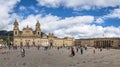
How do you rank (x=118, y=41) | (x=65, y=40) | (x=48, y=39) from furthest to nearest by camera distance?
(x=65, y=40)
(x=48, y=39)
(x=118, y=41)

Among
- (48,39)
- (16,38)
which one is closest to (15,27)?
(16,38)

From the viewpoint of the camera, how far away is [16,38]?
159 meters

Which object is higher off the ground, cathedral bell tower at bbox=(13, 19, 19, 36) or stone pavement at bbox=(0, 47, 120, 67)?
cathedral bell tower at bbox=(13, 19, 19, 36)

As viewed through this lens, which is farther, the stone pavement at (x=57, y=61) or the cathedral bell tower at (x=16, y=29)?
the cathedral bell tower at (x=16, y=29)

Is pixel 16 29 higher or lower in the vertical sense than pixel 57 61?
higher

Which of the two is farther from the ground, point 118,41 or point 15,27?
point 15,27

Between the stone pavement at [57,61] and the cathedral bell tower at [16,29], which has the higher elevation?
the cathedral bell tower at [16,29]

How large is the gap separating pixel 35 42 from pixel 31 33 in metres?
6.16

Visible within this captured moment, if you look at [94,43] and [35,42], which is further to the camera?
[94,43]

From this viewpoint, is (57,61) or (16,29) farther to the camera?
(16,29)

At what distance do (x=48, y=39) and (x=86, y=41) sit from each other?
36153 mm

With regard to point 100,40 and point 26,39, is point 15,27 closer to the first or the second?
point 26,39

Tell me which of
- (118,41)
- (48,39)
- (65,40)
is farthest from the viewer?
(65,40)

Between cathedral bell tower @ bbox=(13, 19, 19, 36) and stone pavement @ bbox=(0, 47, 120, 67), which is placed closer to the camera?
stone pavement @ bbox=(0, 47, 120, 67)
